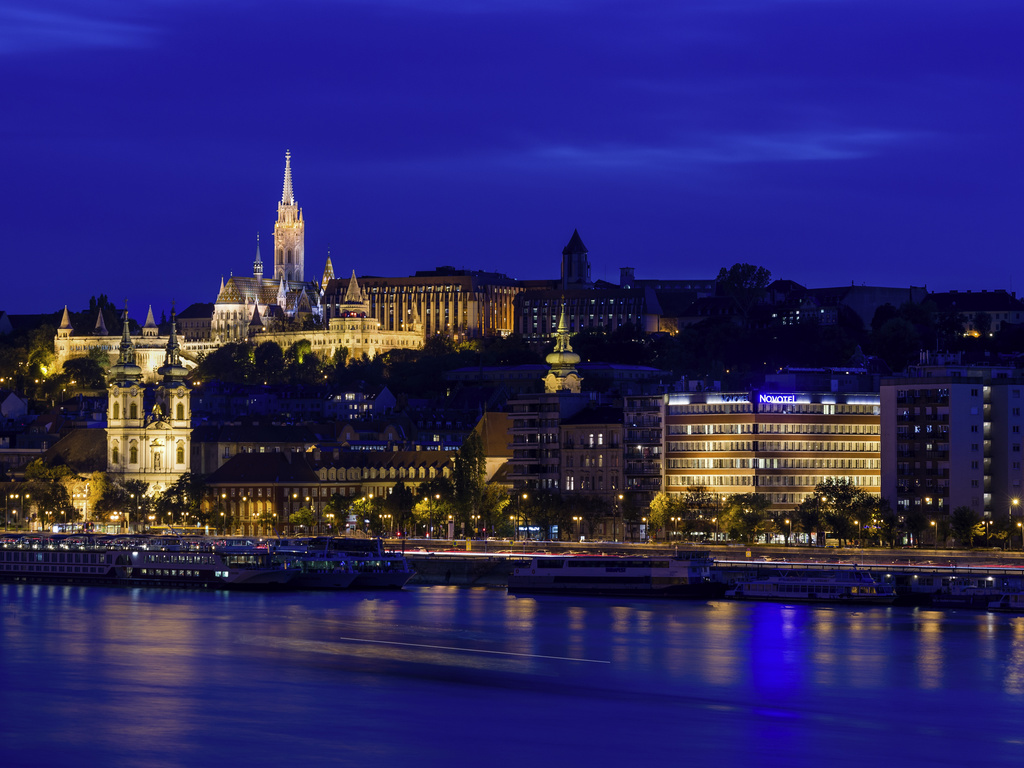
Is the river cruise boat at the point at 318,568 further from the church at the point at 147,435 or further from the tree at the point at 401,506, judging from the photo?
the church at the point at 147,435

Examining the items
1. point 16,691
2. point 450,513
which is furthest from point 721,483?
point 16,691

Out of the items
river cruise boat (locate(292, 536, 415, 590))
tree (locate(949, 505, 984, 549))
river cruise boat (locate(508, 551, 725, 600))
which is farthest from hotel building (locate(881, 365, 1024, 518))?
river cruise boat (locate(292, 536, 415, 590))

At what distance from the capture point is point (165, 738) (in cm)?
5112

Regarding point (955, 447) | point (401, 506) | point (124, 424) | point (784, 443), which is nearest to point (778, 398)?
point (784, 443)

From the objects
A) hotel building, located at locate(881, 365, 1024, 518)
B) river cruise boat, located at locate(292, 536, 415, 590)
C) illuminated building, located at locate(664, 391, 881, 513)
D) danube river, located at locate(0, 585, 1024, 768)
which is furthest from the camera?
illuminated building, located at locate(664, 391, 881, 513)

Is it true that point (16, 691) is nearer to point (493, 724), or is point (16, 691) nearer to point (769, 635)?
point (493, 724)

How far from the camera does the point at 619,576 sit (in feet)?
298

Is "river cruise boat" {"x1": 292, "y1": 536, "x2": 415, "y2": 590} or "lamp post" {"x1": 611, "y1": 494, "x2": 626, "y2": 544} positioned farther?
"lamp post" {"x1": 611, "y1": 494, "x2": 626, "y2": 544}

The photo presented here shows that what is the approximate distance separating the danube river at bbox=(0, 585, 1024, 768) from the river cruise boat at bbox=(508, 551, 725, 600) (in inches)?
138

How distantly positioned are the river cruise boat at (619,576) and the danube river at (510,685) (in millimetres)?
3500

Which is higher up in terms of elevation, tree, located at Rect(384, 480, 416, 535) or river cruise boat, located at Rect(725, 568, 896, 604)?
tree, located at Rect(384, 480, 416, 535)

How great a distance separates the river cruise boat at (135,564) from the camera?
9838 centimetres

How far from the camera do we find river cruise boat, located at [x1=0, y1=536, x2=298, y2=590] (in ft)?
323

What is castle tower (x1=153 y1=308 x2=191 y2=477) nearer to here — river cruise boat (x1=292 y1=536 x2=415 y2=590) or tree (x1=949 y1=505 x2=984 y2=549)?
river cruise boat (x1=292 y1=536 x2=415 y2=590)
